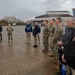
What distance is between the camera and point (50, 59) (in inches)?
430

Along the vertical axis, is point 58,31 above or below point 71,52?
above

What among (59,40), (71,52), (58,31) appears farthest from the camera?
(59,40)

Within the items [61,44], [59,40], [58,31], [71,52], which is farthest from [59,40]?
[71,52]

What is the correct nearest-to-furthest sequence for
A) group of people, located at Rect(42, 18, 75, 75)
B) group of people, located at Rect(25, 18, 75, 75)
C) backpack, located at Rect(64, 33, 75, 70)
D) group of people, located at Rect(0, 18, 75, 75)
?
backpack, located at Rect(64, 33, 75, 70)
group of people, located at Rect(42, 18, 75, 75)
group of people, located at Rect(0, 18, 75, 75)
group of people, located at Rect(25, 18, 75, 75)

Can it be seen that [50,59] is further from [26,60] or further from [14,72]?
[14,72]

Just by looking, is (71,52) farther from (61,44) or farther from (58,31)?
(58,31)

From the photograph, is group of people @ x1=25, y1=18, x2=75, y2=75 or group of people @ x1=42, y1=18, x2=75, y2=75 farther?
group of people @ x1=25, y1=18, x2=75, y2=75

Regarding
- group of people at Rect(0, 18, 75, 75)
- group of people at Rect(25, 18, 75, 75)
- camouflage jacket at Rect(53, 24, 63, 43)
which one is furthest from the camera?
camouflage jacket at Rect(53, 24, 63, 43)

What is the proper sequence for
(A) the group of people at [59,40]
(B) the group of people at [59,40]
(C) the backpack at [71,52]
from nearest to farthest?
(C) the backpack at [71,52] < (A) the group of people at [59,40] < (B) the group of people at [59,40]

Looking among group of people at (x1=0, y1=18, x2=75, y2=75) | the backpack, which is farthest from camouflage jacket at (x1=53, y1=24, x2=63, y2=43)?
the backpack

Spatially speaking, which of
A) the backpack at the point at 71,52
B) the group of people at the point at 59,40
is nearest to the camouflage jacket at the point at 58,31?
the group of people at the point at 59,40

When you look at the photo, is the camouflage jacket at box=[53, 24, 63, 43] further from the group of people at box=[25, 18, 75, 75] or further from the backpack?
the backpack

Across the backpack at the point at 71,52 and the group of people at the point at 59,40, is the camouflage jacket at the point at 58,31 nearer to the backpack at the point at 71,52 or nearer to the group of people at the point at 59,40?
the group of people at the point at 59,40

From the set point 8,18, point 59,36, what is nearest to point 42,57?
point 59,36
